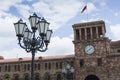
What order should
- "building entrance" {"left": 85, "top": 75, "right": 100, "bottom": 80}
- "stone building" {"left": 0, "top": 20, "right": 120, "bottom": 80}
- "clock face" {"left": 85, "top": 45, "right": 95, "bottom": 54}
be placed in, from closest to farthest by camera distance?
1. "stone building" {"left": 0, "top": 20, "right": 120, "bottom": 80}
2. "clock face" {"left": 85, "top": 45, "right": 95, "bottom": 54}
3. "building entrance" {"left": 85, "top": 75, "right": 100, "bottom": 80}

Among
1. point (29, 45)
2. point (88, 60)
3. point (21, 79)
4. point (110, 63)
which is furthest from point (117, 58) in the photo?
point (29, 45)

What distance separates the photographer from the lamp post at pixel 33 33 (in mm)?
14031

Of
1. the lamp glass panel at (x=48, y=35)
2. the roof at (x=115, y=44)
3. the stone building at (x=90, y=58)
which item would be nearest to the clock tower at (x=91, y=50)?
the stone building at (x=90, y=58)

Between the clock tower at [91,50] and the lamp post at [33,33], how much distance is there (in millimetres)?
36120

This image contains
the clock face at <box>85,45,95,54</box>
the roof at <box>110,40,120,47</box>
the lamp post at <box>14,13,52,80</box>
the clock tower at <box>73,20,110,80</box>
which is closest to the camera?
the lamp post at <box>14,13,52,80</box>

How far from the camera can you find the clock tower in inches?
1954

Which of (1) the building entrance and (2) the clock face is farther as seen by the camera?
(1) the building entrance

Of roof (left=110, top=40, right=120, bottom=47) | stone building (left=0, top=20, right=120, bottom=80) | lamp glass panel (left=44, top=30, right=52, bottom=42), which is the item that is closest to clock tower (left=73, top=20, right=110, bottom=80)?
stone building (left=0, top=20, right=120, bottom=80)

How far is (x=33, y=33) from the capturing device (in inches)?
572

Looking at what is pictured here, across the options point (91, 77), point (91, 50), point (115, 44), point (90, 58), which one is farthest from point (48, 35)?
point (115, 44)

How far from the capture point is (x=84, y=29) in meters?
51.9

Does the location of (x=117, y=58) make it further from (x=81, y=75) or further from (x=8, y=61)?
(x=8, y=61)

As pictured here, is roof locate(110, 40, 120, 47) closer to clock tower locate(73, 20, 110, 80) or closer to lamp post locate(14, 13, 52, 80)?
clock tower locate(73, 20, 110, 80)

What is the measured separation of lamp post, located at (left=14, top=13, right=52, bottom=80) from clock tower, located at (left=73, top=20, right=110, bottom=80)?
36.1 metres
